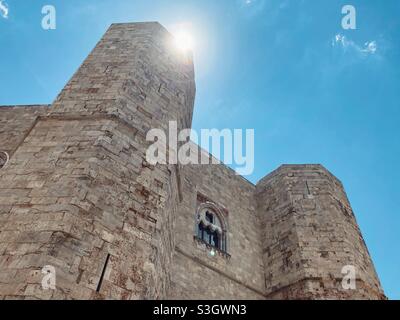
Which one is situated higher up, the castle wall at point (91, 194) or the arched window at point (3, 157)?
the arched window at point (3, 157)

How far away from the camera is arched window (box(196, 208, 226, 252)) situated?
8883mm

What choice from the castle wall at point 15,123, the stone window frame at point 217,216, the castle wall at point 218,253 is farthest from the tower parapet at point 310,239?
the castle wall at point 15,123

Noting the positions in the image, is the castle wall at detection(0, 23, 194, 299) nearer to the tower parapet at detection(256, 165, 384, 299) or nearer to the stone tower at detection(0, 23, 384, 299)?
the stone tower at detection(0, 23, 384, 299)

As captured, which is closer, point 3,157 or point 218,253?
point 3,157

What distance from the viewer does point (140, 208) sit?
4555 mm

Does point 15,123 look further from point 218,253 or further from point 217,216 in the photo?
point 218,253

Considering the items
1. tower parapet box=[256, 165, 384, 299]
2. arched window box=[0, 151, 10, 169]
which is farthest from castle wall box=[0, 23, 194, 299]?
tower parapet box=[256, 165, 384, 299]

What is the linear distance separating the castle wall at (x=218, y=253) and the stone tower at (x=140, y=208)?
0.04 meters

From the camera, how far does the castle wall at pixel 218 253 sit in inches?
291

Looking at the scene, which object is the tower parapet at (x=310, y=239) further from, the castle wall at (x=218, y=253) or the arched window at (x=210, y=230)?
the arched window at (x=210, y=230)

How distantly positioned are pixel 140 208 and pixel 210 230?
16.1 ft

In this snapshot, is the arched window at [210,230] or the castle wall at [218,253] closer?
the castle wall at [218,253]

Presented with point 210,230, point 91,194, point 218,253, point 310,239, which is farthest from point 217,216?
point 91,194
